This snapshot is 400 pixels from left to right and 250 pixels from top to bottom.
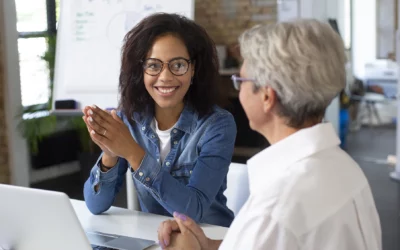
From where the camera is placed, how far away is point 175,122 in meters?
1.98

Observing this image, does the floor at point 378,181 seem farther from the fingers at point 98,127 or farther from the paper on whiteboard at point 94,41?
the fingers at point 98,127

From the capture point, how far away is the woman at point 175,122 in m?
1.81

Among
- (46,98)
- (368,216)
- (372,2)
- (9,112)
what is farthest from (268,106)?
(372,2)

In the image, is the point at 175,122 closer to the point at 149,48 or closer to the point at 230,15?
the point at 149,48

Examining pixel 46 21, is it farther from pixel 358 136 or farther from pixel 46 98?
pixel 358 136

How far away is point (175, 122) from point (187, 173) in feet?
0.61

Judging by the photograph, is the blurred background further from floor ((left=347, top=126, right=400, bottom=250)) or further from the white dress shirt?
the white dress shirt

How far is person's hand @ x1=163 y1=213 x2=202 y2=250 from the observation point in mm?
1481

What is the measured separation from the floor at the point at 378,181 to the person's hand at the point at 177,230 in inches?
68.7

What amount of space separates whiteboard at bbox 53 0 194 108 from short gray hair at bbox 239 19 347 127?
81.7 inches

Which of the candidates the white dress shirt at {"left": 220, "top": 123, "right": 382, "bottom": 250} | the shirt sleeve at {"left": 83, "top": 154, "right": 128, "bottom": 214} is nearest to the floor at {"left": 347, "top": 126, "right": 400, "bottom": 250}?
the shirt sleeve at {"left": 83, "top": 154, "right": 128, "bottom": 214}

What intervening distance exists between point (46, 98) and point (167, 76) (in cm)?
298

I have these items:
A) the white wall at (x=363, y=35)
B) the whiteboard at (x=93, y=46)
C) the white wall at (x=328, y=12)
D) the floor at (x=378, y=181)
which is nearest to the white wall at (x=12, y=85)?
the floor at (x=378, y=181)

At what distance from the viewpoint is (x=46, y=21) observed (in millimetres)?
4824
